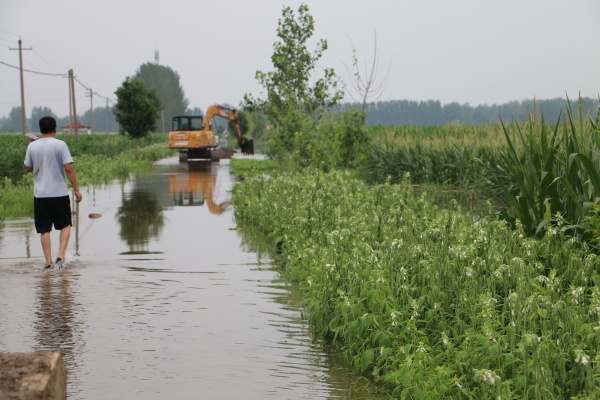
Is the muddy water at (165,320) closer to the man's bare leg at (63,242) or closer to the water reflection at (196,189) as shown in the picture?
the man's bare leg at (63,242)

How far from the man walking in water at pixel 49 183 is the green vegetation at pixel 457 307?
10.3ft

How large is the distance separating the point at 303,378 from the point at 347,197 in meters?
7.55

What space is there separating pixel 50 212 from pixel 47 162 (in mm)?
666

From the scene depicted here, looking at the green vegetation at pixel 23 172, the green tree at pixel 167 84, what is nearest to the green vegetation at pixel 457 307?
the green vegetation at pixel 23 172

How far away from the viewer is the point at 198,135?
2044 inches

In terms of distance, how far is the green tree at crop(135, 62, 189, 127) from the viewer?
177125mm

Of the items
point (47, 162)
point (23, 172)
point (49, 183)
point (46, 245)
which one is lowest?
point (46, 245)

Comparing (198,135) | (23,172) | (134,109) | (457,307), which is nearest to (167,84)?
(134,109)

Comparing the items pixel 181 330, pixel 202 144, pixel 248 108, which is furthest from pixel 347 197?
pixel 202 144

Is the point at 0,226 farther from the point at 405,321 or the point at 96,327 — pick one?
the point at 405,321

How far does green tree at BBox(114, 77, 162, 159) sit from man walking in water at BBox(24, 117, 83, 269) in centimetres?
4755

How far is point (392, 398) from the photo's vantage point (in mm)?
5777

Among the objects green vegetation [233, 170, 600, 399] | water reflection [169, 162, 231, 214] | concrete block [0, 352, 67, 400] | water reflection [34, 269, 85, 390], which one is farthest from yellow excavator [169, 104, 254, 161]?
concrete block [0, 352, 67, 400]

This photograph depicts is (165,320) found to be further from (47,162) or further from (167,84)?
(167,84)
